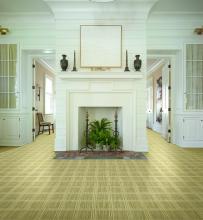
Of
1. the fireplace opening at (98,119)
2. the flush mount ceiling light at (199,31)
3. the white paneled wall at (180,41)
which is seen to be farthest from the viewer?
the white paneled wall at (180,41)

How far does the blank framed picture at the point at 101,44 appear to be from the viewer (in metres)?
5.17

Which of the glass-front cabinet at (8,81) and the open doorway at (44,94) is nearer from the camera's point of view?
the glass-front cabinet at (8,81)

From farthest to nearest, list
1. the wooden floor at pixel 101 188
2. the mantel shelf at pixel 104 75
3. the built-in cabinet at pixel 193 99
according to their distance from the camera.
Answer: the built-in cabinet at pixel 193 99 → the mantel shelf at pixel 104 75 → the wooden floor at pixel 101 188

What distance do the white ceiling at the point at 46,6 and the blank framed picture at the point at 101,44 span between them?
72 centimetres

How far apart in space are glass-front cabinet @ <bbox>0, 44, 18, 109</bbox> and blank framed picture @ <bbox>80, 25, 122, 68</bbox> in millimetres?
2065

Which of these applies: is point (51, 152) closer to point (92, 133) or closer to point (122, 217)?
point (92, 133)

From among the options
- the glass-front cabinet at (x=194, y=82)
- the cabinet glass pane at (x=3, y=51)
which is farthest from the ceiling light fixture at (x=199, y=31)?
the cabinet glass pane at (x=3, y=51)

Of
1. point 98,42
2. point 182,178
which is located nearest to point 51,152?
point 98,42

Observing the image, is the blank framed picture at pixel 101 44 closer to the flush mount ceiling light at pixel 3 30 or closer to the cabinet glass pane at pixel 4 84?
the flush mount ceiling light at pixel 3 30

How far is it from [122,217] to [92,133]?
3.10 metres

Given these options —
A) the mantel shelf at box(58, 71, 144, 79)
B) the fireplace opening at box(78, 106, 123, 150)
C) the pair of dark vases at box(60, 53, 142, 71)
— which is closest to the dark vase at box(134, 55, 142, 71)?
the pair of dark vases at box(60, 53, 142, 71)

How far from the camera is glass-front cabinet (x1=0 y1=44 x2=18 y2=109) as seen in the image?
20.1ft

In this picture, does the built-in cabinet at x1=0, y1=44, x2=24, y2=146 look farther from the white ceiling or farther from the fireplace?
the fireplace

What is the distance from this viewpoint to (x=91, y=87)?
5.19 m
